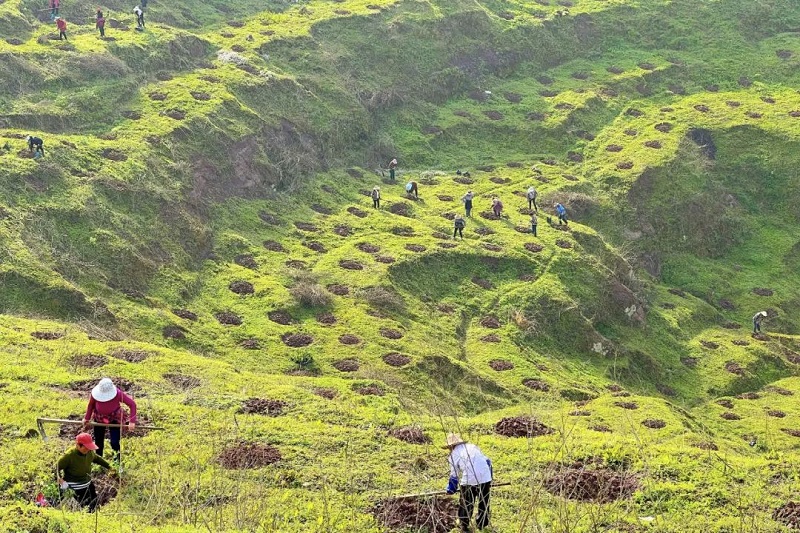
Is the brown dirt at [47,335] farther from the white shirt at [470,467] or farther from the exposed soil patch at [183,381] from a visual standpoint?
the white shirt at [470,467]

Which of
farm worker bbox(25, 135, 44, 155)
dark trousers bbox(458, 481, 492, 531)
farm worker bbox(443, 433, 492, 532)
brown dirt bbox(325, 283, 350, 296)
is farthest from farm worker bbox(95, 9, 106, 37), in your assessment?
dark trousers bbox(458, 481, 492, 531)

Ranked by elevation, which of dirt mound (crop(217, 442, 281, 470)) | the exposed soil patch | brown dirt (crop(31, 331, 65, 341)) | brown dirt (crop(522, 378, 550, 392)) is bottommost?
dirt mound (crop(217, 442, 281, 470))

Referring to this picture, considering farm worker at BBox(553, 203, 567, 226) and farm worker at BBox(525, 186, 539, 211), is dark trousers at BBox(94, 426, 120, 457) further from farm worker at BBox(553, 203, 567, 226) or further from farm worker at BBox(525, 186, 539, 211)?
farm worker at BBox(525, 186, 539, 211)

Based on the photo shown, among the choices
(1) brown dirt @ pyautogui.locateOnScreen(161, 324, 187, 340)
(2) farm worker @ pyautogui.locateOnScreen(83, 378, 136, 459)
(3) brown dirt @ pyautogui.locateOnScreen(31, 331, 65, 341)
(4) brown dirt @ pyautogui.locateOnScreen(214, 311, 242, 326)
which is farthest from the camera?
(4) brown dirt @ pyautogui.locateOnScreen(214, 311, 242, 326)

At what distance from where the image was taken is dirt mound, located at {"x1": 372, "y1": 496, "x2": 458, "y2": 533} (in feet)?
59.5

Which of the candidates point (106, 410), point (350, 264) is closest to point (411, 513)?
point (106, 410)

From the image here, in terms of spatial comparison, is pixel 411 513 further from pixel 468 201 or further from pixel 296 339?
pixel 468 201

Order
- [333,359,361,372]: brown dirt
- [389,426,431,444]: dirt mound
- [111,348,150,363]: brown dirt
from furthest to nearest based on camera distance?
1. [333,359,361,372]: brown dirt
2. [111,348,150,363]: brown dirt
3. [389,426,431,444]: dirt mound

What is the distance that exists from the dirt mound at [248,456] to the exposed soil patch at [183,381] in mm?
8482

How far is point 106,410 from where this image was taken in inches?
821

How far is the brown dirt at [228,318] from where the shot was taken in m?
46.6

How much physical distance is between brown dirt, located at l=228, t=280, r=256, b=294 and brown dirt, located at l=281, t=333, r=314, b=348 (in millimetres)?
6022

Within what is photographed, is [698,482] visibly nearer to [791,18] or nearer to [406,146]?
[406,146]

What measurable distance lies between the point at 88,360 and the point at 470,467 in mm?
21670
